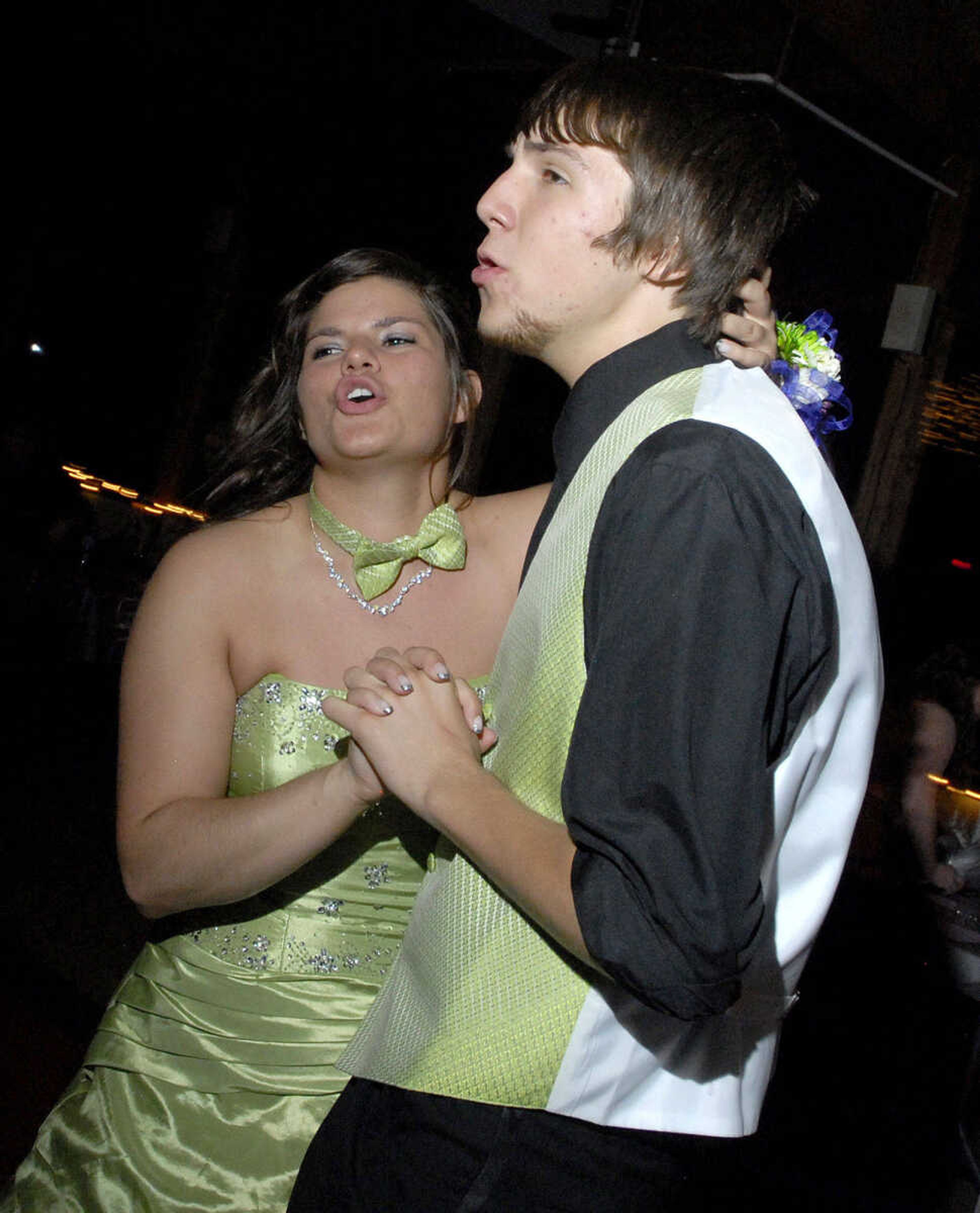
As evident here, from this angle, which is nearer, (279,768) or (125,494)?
(279,768)

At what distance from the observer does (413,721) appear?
1.19m

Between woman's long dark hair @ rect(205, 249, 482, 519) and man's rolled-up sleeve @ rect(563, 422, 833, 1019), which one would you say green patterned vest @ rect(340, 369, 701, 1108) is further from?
woman's long dark hair @ rect(205, 249, 482, 519)

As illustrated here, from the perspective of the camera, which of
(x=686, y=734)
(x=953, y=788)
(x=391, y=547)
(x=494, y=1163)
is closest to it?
(x=686, y=734)

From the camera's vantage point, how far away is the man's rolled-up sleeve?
903 millimetres

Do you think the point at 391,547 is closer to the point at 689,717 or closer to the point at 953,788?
the point at 689,717

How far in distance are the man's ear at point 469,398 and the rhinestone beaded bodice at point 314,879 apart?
588 mm

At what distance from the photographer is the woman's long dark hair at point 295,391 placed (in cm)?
219

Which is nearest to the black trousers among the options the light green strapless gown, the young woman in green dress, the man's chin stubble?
the young woman in green dress

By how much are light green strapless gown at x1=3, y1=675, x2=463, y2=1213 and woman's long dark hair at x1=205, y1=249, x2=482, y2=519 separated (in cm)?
46

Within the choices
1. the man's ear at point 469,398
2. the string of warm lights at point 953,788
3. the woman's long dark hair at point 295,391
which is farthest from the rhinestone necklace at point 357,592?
the string of warm lights at point 953,788

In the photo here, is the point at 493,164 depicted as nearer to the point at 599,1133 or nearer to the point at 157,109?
the point at 157,109

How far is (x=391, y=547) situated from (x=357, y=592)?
0.10m

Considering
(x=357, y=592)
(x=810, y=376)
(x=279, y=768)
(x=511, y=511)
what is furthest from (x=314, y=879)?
(x=810, y=376)

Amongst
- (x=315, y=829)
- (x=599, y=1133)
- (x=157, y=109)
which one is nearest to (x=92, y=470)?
(x=157, y=109)
